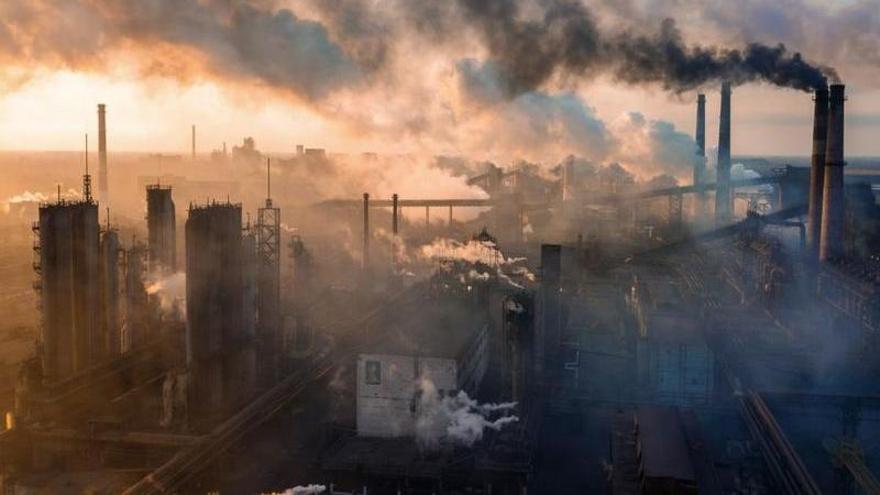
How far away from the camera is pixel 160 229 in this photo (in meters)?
37.0

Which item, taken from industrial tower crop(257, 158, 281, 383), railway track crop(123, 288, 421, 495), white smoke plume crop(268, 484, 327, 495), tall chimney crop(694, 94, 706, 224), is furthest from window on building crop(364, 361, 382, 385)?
tall chimney crop(694, 94, 706, 224)

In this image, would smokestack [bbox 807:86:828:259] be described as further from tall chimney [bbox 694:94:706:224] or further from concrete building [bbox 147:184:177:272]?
concrete building [bbox 147:184:177:272]

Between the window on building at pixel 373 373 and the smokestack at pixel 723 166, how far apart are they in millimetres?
42160

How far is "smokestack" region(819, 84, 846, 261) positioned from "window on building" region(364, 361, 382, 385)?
911 inches

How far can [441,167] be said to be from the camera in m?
72.5

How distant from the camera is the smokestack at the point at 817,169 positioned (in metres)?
38.5

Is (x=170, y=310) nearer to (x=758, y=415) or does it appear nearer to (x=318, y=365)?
(x=318, y=365)

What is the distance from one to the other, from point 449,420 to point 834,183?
75.3 ft

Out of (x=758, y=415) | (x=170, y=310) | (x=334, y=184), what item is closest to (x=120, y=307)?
(x=170, y=310)

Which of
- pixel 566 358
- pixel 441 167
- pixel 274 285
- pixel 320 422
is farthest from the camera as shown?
pixel 441 167

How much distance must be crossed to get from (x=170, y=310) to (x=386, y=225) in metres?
29.8

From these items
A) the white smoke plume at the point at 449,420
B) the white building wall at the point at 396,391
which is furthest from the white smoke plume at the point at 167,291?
the white smoke plume at the point at 449,420

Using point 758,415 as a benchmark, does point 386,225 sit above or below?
above

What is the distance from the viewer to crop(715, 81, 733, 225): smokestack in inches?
2338
